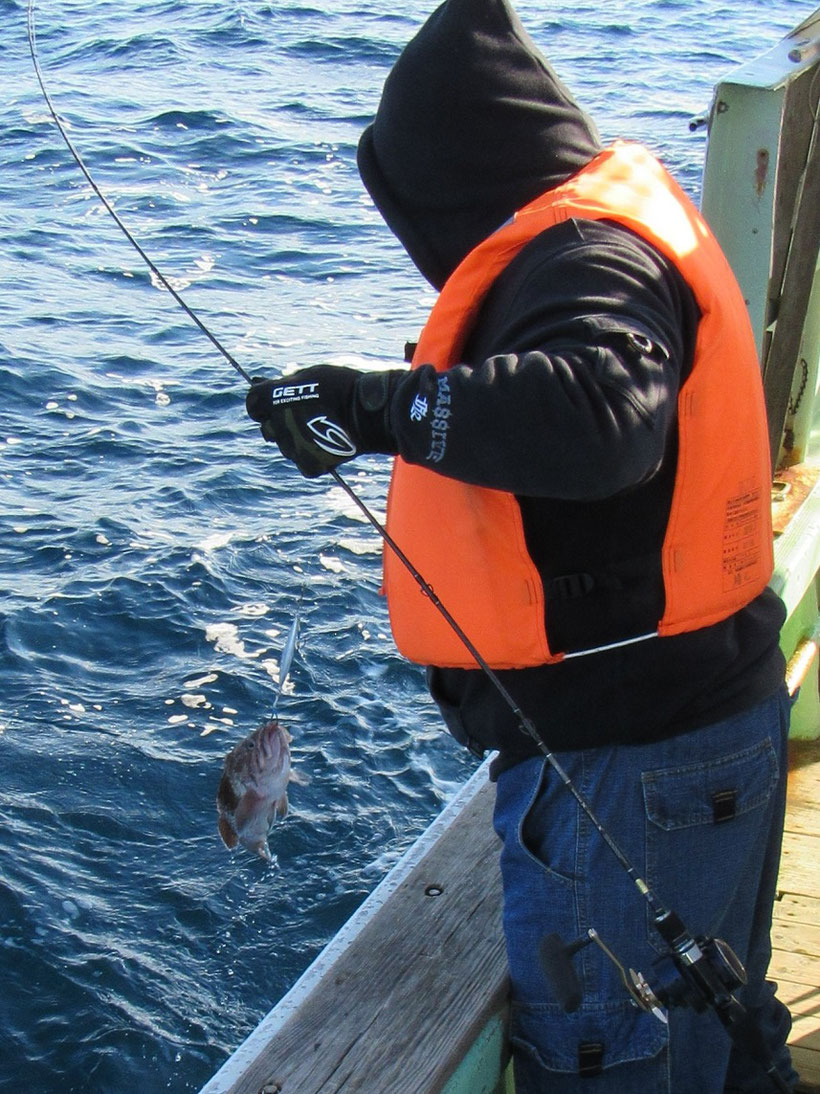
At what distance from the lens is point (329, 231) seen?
39.4 feet

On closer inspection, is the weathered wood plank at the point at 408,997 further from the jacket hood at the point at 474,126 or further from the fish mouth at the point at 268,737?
the jacket hood at the point at 474,126

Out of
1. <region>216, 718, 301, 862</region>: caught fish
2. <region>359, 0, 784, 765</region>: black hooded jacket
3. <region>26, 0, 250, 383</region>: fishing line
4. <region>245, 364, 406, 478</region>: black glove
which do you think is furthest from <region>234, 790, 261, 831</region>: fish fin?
<region>245, 364, 406, 478</region>: black glove

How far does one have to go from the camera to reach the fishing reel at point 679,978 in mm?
2055

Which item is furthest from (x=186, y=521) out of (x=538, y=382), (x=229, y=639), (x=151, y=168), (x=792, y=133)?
(x=151, y=168)

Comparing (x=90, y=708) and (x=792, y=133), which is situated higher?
(x=792, y=133)

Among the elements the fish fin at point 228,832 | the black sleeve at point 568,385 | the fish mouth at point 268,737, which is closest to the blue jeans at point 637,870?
the black sleeve at point 568,385

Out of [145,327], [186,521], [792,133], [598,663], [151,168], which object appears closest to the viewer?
[598,663]

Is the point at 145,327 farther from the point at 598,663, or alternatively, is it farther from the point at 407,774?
the point at 598,663

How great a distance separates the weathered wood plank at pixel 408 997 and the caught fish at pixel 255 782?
0.46 m

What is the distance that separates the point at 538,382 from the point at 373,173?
0.79 m

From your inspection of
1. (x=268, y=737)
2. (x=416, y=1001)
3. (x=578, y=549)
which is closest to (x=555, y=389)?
(x=578, y=549)

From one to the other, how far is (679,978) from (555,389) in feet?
3.24

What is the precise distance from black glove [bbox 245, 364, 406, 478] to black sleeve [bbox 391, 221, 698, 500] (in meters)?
0.09

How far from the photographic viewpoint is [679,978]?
2.10m
